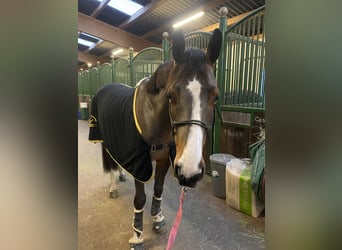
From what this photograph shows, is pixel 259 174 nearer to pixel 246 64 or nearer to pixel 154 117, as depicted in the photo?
pixel 154 117

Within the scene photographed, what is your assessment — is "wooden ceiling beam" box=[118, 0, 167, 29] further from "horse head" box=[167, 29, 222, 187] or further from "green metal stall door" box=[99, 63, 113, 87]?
"horse head" box=[167, 29, 222, 187]

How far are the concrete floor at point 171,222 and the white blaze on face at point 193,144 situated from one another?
53 cm

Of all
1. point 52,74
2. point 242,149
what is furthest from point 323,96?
point 242,149

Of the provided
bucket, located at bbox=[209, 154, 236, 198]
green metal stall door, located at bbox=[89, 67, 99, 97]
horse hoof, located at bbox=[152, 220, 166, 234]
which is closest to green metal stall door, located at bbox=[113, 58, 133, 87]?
green metal stall door, located at bbox=[89, 67, 99, 97]

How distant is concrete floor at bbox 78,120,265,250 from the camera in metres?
1.10

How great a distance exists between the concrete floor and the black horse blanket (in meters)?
0.19

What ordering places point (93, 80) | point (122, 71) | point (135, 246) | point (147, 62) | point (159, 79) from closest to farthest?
point (159, 79) → point (135, 246) → point (147, 62) → point (122, 71) → point (93, 80)

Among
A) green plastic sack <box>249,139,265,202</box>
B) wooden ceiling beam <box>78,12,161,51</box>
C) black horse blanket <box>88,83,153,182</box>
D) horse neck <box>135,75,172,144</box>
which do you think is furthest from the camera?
wooden ceiling beam <box>78,12,161,51</box>

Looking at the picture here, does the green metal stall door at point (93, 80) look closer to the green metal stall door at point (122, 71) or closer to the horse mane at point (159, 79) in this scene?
the green metal stall door at point (122, 71)

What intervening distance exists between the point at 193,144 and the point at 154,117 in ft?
1.11

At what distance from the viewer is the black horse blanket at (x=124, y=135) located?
3.18ft

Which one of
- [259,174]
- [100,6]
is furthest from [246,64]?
[100,6]

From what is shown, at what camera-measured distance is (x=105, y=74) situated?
505 cm

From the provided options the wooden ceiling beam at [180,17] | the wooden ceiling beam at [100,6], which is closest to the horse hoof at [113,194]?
the wooden ceiling beam at [180,17]
